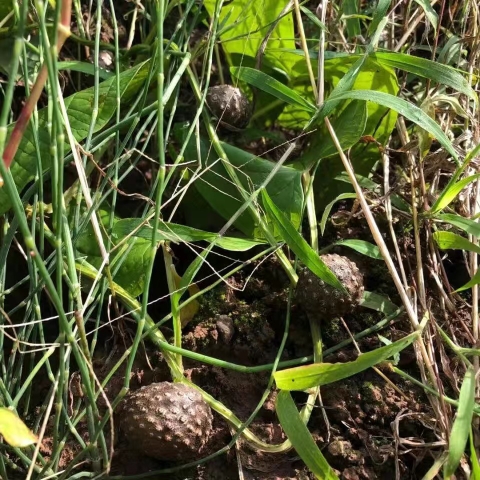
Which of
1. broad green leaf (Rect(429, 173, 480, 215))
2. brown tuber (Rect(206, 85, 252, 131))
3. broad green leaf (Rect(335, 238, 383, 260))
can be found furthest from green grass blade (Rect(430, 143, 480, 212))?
brown tuber (Rect(206, 85, 252, 131))

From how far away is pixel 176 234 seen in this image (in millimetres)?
835

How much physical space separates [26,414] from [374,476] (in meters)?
0.45

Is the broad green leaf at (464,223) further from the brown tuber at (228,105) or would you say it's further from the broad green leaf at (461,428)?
the brown tuber at (228,105)

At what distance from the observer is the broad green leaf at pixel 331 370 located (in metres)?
0.67

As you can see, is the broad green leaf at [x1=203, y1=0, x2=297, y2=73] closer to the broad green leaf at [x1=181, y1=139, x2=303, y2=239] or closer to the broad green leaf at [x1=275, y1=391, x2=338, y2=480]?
the broad green leaf at [x1=181, y1=139, x2=303, y2=239]

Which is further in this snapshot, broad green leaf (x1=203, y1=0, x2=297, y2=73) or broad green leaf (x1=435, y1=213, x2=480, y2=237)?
broad green leaf (x1=203, y1=0, x2=297, y2=73)

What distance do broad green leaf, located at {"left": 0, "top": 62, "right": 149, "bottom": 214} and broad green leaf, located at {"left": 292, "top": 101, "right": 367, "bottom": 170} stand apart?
277mm

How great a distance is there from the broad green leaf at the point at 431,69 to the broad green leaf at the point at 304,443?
494 millimetres

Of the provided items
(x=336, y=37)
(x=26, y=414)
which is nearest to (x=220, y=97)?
(x=336, y=37)

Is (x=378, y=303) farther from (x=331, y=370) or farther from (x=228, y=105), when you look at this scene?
(x=228, y=105)

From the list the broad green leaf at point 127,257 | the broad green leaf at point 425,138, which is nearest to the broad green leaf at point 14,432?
the broad green leaf at point 127,257

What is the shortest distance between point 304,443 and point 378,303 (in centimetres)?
28

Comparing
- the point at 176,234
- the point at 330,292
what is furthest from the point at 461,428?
the point at 176,234

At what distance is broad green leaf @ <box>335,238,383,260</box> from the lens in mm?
902
